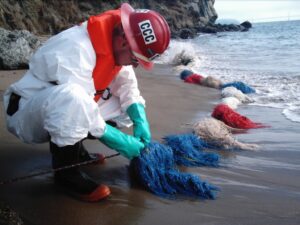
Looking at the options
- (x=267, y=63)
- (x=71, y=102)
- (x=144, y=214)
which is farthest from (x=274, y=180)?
(x=267, y=63)

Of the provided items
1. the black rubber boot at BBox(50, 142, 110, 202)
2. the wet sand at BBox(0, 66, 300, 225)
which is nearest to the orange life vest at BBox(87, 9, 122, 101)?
the black rubber boot at BBox(50, 142, 110, 202)

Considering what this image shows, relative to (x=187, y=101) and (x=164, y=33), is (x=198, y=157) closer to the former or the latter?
(x=164, y=33)

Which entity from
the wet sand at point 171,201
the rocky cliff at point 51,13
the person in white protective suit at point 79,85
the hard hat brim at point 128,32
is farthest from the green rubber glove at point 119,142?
the rocky cliff at point 51,13

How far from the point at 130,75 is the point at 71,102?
93cm

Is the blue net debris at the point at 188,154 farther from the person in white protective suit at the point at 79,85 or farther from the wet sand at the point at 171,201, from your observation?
the person in white protective suit at the point at 79,85

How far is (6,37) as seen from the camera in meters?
8.61

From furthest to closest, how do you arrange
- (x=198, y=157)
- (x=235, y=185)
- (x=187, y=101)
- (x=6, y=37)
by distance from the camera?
(x=6, y=37) < (x=187, y=101) < (x=198, y=157) < (x=235, y=185)

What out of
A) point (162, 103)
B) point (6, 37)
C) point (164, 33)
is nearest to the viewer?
point (164, 33)

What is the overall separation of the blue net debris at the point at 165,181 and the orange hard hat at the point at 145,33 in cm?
69

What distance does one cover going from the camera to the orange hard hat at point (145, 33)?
247cm

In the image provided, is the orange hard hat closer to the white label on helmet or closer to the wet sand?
the white label on helmet

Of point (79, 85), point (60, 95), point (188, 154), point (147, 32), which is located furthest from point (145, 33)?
point (188, 154)

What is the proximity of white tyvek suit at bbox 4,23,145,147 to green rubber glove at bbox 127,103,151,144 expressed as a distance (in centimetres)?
49

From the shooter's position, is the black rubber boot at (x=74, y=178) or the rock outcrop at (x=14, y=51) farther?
the rock outcrop at (x=14, y=51)
